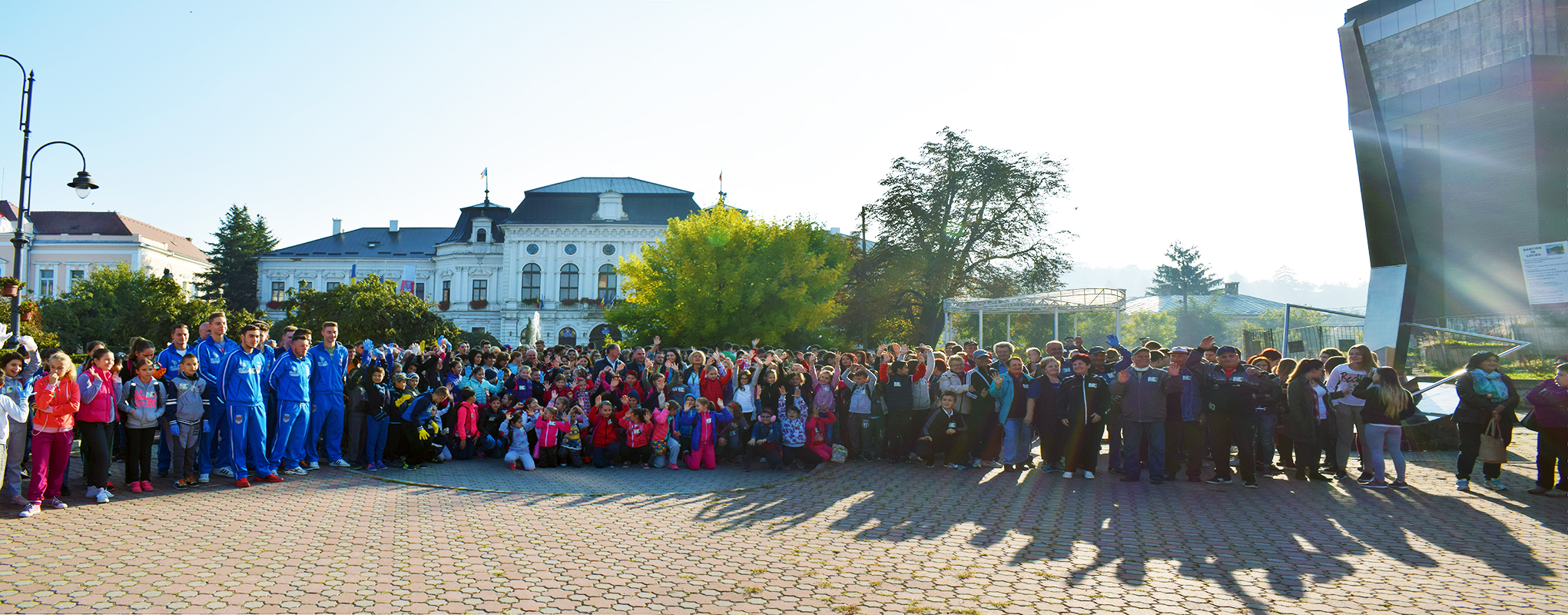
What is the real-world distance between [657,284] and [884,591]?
103 ft

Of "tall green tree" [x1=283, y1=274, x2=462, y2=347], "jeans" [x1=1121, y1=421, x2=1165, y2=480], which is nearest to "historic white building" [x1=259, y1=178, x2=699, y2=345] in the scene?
"tall green tree" [x1=283, y1=274, x2=462, y2=347]

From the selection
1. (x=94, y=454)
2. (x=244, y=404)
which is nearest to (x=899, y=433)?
(x=244, y=404)

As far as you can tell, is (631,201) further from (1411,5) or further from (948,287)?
(1411,5)

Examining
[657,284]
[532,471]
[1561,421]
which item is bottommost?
[532,471]

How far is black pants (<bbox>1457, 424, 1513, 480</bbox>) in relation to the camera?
946cm

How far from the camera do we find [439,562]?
5.83 m

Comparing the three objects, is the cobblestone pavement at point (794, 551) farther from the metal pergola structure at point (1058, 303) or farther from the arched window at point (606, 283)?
the arched window at point (606, 283)

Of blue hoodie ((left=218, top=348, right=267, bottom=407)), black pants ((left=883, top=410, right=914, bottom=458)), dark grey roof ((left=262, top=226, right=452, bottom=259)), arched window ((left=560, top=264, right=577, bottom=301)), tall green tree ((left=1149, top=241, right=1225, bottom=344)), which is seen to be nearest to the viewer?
blue hoodie ((left=218, top=348, right=267, bottom=407))

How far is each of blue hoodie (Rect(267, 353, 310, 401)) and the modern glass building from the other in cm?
1811

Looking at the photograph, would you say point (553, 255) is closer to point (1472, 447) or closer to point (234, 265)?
point (234, 265)

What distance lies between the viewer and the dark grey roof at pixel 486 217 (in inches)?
2489

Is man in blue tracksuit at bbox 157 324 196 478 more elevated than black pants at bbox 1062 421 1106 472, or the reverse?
man in blue tracksuit at bbox 157 324 196 478

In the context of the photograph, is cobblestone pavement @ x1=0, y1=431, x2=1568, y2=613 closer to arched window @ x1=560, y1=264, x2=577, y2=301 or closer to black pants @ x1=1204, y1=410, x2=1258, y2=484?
black pants @ x1=1204, y1=410, x2=1258, y2=484

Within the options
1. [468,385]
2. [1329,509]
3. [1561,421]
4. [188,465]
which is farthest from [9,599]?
[1561,421]
